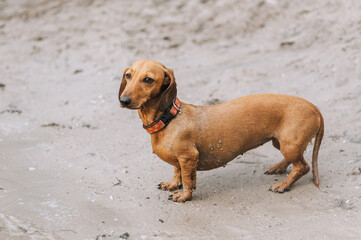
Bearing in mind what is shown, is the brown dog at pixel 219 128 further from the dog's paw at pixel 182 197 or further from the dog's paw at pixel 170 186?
the dog's paw at pixel 170 186

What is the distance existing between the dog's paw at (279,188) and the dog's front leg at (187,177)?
0.85m

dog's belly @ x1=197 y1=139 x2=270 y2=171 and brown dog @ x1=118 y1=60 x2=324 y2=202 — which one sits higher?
brown dog @ x1=118 y1=60 x2=324 y2=202

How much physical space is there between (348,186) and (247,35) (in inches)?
210

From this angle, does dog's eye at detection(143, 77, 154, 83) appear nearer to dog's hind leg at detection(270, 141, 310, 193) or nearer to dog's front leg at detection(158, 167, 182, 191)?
dog's front leg at detection(158, 167, 182, 191)

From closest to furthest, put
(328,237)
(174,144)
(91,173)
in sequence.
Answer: (328,237)
(174,144)
(91,173)

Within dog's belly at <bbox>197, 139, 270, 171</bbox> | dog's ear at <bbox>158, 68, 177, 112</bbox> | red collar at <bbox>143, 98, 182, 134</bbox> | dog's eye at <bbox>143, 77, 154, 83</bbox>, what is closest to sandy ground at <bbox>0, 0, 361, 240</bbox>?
dog's belly at <bbox>197, 139, 270, 171</bbox>

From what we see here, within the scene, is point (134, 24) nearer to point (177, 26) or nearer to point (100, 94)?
point (177, 26)

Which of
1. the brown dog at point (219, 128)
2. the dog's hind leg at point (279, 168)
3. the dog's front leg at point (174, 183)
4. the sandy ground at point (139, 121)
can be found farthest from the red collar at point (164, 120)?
the dog's hind leg at point (279, 168)

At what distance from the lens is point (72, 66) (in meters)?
8.45

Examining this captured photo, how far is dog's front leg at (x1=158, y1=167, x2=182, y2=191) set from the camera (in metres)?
4.43

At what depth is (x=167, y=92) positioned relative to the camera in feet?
12.5

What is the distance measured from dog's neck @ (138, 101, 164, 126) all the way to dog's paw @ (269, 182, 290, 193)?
1.42m

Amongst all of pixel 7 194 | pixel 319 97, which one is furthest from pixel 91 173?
pixel 319 97

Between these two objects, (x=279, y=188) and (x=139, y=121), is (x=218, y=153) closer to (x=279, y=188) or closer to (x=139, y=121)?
(x=279, y=188)
